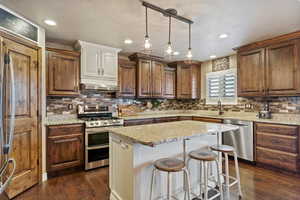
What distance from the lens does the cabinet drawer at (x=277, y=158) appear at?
2714 mm

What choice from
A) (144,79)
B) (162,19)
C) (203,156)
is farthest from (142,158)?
(144,79)

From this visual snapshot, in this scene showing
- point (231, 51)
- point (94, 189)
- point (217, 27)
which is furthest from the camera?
point (231, 51)

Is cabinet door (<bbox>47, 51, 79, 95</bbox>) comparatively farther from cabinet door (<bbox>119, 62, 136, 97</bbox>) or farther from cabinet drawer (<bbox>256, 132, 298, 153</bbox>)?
cabinet drawer (<bbox>256, 132, 298, 153</bbox>)

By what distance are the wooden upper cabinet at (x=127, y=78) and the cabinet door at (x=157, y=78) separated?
1.79 ft

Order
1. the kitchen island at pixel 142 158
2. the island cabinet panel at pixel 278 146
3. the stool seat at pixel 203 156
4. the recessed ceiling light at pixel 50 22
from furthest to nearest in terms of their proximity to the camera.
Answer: the island cabinet panel at pixel 278 146
the recessed ceiling light at pixel 50 22
the stool seat at pixel 203 156
the kitchen island at pixel 142 158

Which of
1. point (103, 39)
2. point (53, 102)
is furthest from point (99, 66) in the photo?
point (53, 102)

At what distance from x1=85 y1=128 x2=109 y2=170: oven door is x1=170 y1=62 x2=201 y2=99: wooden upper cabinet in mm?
2569

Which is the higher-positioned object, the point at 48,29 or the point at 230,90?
the point at 48,29

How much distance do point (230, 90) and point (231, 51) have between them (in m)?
0.99

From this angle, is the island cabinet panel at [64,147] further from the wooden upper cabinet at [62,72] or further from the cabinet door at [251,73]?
the cabinet door at [251,73]

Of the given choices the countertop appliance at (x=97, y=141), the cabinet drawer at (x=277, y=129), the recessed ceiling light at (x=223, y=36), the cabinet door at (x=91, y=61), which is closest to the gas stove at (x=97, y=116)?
the countertop appliance at (x=97, y=141)

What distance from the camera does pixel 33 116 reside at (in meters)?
2.48

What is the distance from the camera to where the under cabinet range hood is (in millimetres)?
3309

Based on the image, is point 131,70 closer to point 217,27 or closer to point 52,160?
point 217,27
